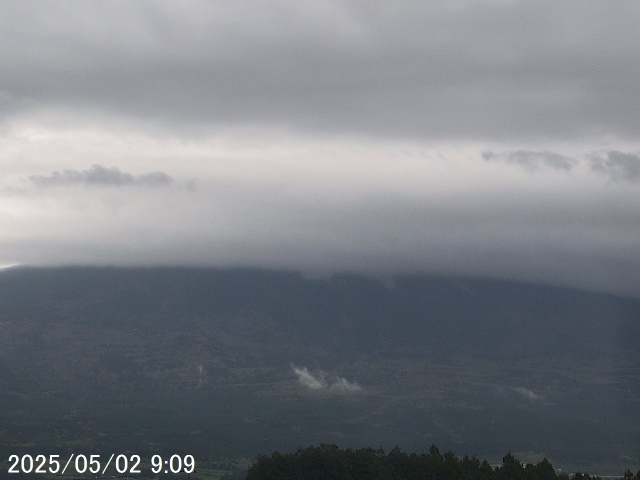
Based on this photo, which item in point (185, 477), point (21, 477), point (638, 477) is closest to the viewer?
point (638, 477)

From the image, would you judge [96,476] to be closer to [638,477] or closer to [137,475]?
[137,475]

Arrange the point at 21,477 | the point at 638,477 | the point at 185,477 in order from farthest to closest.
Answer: the point at 185,477 < the point at 21,477 < the point at 638,477

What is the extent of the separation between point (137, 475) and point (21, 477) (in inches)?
747

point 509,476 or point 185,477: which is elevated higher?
point 185,477

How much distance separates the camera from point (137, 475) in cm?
18350

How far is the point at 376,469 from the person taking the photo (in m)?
117

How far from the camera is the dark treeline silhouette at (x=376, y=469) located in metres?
116

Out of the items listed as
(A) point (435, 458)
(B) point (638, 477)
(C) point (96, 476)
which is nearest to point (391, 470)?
(A) point (435, 458)

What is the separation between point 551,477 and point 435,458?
1195cm

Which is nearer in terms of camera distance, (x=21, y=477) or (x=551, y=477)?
(x=551, y=477)

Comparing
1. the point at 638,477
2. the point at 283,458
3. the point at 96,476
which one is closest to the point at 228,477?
the point at 96,476

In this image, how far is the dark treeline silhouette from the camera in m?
116

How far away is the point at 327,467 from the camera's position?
117 meters

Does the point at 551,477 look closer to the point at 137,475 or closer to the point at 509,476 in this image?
the point at 509,476
